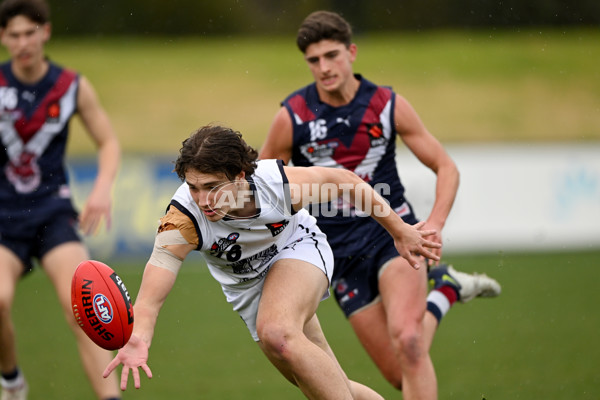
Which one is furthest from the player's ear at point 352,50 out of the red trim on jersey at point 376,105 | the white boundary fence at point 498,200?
the white boundary fence at point 498,200

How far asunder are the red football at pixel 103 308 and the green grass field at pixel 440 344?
7.20ft

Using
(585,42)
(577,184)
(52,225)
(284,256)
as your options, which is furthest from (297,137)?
(585,42)

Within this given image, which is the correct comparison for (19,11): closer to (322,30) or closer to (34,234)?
(34,234)

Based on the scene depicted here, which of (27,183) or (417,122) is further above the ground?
(417,122)

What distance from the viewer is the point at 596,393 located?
5656mm

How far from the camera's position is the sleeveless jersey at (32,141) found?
6047 mm

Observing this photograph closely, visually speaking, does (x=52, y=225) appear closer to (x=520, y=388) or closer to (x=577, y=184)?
(x=520, y=388)

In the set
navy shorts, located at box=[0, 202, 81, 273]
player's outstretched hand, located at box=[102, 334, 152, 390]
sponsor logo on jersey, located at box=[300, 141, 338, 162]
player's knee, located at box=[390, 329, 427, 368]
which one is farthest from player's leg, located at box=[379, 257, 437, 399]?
navy shorts, located at box=[0, 202, 81, 273]

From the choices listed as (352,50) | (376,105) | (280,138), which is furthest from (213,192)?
(352,50)

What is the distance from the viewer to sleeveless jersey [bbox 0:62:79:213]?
19.8ft

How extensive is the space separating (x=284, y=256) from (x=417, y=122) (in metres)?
1.34

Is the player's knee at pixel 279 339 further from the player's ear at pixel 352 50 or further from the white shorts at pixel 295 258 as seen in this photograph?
the player's ear at pixel 352 50

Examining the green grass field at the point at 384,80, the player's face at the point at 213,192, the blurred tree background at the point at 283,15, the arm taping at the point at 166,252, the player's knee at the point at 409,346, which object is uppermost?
the player's face at the point at 213,192

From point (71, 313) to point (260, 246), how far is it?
1.73 m
